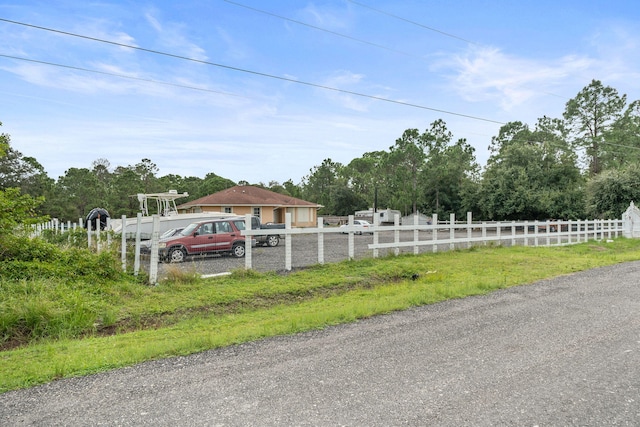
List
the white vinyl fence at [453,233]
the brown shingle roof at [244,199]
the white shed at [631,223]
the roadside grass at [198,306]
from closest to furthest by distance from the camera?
the roadside grass at [198,306] → the white vinyl fence at [453,233] → the white shed at [631,223] → the brown shingle roof at [244,199]

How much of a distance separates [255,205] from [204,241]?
20544 millimetres

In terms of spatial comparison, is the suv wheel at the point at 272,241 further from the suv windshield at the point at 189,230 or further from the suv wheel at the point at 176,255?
the suv wheel at the point at 176,255

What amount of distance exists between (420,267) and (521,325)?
497 cm

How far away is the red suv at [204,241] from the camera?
1246 centimetres

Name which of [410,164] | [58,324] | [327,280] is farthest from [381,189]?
[58,324]

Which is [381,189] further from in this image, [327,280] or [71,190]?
Result: [327,280]

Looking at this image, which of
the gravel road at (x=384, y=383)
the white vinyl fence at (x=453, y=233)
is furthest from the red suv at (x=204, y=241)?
the gravel road at (x=384, y=383)

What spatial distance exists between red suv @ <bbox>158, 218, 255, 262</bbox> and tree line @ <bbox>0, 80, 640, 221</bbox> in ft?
81.8

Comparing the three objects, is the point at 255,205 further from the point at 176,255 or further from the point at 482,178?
the point at 482,178

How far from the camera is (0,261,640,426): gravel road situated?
293cm

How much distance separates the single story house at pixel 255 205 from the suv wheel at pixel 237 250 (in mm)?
18422

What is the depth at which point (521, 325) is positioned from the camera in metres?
5.26

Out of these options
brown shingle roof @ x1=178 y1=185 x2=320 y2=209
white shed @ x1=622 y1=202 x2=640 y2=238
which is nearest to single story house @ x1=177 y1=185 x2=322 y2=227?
brown shingle roof @ x1=178 y1=185 x2=320 y2=209

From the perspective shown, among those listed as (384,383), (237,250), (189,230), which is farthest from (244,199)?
(384,383)
